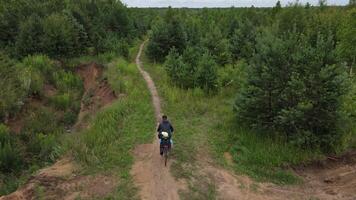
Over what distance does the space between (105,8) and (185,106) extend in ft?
119

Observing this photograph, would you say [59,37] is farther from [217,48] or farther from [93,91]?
[217,48]

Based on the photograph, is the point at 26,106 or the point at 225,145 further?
the point at 26,106

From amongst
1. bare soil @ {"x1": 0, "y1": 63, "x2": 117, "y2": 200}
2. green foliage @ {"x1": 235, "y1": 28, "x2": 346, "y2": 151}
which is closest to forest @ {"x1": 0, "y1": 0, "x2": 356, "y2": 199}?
green foliage @ {"x1": 235, "y1": 28, "x2": 346, "y2": 151}

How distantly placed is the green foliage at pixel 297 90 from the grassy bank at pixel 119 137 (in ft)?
16.5

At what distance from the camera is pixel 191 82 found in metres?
24.7

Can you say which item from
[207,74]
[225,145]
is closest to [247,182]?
[225,145]

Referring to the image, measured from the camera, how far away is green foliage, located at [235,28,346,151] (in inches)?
619

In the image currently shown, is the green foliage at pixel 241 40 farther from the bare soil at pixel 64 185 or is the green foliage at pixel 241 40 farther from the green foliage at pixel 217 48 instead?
the bare soil at pixel 64 185

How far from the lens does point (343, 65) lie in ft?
A: 53.4

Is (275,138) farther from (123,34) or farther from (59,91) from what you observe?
(123,34)

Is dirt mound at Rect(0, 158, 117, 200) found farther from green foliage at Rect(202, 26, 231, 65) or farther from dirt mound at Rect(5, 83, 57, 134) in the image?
green foliage at Rect(202, 26, 231, 65)

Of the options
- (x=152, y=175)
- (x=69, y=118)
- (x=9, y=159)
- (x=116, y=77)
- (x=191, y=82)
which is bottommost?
(x=69, y=118)

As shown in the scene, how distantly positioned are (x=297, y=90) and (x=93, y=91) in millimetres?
17584

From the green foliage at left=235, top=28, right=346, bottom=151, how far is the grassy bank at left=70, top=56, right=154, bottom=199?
199 inches
